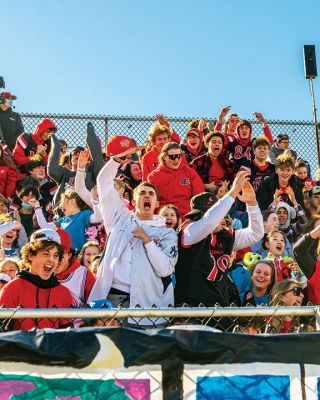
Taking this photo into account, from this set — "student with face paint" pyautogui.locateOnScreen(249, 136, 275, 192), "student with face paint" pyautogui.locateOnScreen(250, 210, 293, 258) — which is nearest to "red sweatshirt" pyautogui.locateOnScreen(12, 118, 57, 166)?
"student with face paint" pyautogui.locateOnScreen(249, 136, 275, 192)

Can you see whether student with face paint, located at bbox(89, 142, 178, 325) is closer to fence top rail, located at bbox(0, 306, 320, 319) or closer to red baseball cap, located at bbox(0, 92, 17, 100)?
fence top rail, located at bbox(0, 306, 320, 319)

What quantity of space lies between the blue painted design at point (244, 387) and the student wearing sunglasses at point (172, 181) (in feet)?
17.4

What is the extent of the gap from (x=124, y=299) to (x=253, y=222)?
1401mm

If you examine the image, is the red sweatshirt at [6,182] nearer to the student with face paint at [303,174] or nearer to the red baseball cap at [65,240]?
the student with face paint at [303,174]

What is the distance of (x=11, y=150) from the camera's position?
12250 mm

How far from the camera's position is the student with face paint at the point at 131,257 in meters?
5.62

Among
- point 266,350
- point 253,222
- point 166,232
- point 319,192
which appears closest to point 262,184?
point 319,192

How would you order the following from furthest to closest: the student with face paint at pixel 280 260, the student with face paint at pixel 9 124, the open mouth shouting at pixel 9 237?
the student with face paint at pixel 9 124
the open mouth shouting at pixel 9 237
the student with face paint at pixel 280 260

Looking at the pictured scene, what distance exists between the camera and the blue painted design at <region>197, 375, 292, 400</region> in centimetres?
297

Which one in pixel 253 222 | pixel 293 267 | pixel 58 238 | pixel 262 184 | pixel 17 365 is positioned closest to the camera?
pixel 17 365

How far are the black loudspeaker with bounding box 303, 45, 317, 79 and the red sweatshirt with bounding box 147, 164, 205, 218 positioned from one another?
699 cm

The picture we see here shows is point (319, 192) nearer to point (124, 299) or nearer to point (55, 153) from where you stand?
point (55, 153)

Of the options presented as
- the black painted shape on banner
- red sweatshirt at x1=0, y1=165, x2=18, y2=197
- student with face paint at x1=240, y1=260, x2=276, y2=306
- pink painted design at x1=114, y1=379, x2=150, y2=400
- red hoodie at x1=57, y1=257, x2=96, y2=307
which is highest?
red sweatshirt at x1=0, y1=165, x2=18, y2=197

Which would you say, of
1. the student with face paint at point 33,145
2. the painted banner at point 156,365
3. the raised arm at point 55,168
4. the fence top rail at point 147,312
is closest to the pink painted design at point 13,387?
the painted banner at point 156,365
